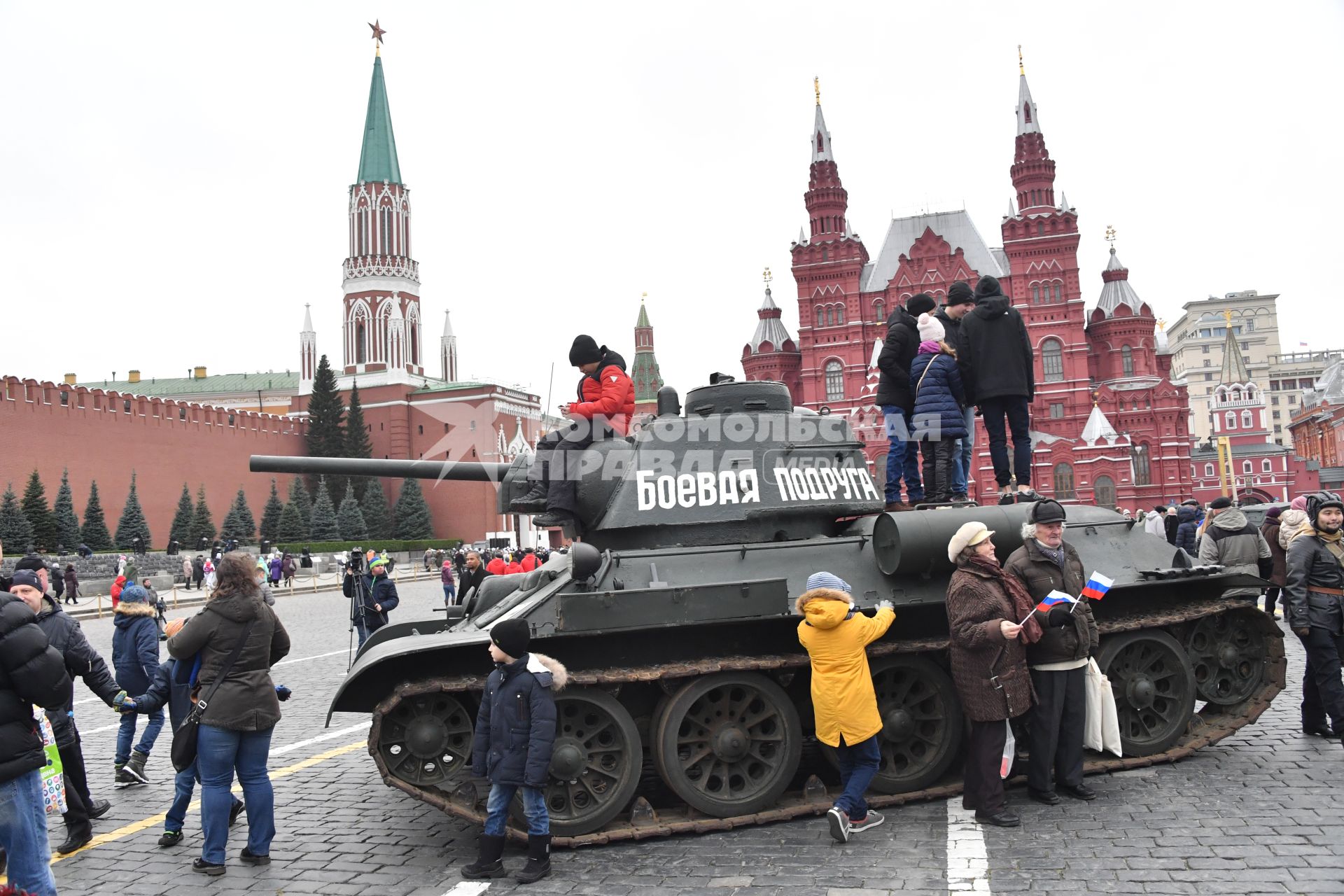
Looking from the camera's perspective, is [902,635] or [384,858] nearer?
[384,858]

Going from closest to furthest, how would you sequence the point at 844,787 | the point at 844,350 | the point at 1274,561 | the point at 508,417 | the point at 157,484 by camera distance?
1. the point at 844,787
2. the point at 1274,561
3. the point at 157,484
4. the point at 844,350
5. the point at 508,417

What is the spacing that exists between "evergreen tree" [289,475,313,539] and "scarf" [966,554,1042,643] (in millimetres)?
59080

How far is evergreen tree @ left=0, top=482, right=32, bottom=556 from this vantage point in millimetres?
40500

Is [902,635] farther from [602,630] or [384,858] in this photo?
[384,858]

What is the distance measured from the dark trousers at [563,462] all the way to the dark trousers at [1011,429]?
367 centimetres

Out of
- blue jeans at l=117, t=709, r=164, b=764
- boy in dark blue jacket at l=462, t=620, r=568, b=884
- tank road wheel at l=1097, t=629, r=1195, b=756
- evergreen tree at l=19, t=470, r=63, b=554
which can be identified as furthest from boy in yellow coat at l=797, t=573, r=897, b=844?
evergreen tree at l=19, t=470, r=63, b=554

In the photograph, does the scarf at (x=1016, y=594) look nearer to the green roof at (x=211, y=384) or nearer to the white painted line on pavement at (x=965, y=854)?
the white painted line on pavement at (x=965, y=854)

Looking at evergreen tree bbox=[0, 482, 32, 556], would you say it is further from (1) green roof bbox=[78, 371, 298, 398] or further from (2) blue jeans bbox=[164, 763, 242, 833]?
(1) green roof bbox=[78, 371, 298, 398]

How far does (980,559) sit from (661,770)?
8.36ft

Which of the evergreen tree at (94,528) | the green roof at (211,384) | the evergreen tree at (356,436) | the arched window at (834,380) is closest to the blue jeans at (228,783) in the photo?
the evergreen tree at (94,528)

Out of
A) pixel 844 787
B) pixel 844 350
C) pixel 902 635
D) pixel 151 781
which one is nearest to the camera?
pixel 844 787

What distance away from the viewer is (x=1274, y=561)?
11.3m

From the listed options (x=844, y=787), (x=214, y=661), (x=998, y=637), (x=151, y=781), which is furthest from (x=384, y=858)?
(x=998, y=637)

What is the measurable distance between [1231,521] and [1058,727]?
6.50m
